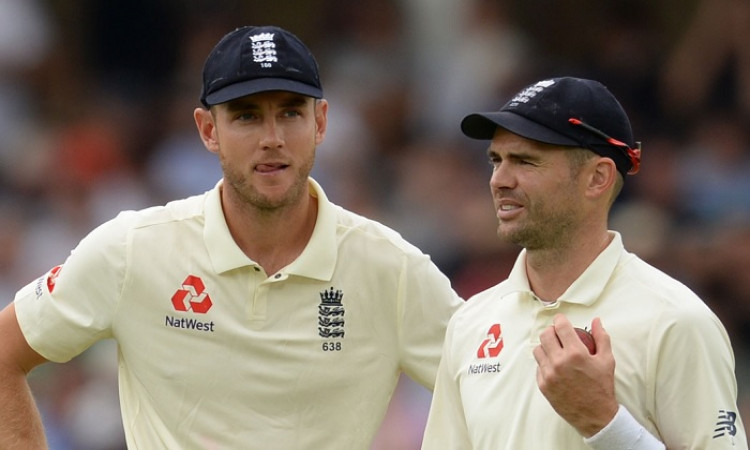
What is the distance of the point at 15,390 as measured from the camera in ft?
17.7

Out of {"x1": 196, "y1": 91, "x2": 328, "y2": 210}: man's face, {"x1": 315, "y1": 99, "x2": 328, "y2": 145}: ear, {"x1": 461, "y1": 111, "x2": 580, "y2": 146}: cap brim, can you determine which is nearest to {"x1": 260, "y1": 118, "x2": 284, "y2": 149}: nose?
{"x1": 196, "y1": 91, "x2": 328, "y2": 210}: man's face

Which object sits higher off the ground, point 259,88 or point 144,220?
point 259,88

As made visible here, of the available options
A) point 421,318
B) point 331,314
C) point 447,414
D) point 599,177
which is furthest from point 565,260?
point 331,314

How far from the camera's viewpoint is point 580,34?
11.6 metres

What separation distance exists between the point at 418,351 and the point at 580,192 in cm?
106

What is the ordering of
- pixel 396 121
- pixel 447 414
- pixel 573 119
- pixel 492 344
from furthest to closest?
pixel 396 121
pixel 447 414
pixel 492 344
pixel 573 119

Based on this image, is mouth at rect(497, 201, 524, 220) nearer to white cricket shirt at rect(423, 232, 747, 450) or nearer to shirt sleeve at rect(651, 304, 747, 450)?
white cricket shirt at rect(423, 232, 747, 450)

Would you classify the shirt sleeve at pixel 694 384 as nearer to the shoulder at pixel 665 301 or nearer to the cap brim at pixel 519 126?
the shoulder at pixel 665 301

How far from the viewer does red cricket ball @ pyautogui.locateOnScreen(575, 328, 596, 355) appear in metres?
4.24

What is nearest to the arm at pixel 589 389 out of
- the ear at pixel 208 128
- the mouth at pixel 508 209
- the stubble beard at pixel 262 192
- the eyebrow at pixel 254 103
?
the mouth at pixel 508 209

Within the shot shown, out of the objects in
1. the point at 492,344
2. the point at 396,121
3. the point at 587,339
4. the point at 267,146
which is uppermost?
the point at 267,146

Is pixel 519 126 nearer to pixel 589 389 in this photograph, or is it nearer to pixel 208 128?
pixel 589 389

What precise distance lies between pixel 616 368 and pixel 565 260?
450 millimetres

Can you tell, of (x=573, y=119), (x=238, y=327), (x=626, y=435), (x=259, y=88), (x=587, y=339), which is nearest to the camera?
(x=626, y=435)
